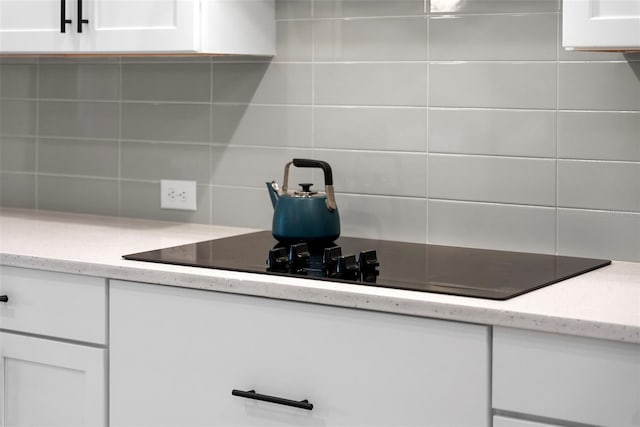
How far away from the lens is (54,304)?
217 centimetres

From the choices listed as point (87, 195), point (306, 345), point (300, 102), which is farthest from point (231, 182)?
point (306, 345)

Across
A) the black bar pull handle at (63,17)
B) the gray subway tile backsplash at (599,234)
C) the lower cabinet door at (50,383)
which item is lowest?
the lower cabinet door at (50,383)

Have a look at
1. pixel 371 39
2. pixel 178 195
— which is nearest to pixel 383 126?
pixel 371 39

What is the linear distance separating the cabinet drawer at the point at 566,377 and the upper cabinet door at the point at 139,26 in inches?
43.0

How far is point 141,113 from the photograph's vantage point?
279 cm

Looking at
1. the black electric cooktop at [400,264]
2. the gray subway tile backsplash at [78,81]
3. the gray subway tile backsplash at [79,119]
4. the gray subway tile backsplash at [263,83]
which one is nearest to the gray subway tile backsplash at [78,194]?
the gray subway tile backsplash at [79,119]

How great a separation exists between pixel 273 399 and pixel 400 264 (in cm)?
41

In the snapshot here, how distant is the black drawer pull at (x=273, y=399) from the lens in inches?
72.0

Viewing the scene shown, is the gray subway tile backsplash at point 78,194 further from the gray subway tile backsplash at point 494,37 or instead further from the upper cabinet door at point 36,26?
the gray subway tile backsplash at point 494,37

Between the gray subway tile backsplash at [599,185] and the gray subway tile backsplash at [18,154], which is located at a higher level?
the gray subway tile backsplash at [18,154]

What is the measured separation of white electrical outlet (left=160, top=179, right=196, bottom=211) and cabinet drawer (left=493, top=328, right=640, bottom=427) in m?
1.30

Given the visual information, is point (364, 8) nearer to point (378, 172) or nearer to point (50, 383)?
point (378, 172)

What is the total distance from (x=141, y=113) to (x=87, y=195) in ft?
1.07

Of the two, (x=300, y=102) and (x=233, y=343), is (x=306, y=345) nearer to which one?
(x=233, y=343)
